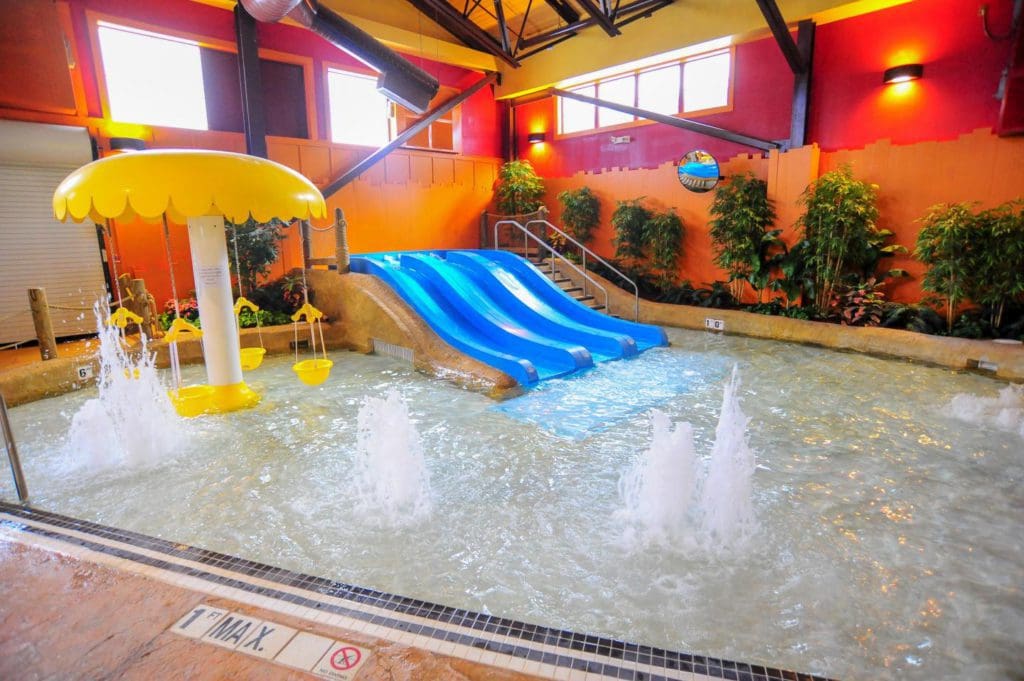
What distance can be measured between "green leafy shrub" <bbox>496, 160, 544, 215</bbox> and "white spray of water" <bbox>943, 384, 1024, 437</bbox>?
8.42m

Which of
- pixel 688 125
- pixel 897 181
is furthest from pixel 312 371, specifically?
pixel 897 181

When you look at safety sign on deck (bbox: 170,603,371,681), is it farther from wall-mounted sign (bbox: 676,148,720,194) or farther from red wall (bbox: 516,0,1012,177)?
wall-mounted sign (bbox: 676,148,720,194)

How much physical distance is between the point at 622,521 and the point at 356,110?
32.2 feet

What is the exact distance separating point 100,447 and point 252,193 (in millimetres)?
2149

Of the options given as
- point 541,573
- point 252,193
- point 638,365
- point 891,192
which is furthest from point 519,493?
point 891,192

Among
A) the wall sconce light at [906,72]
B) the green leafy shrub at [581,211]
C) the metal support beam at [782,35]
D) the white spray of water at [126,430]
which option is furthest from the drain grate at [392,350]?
the wall sconce light at [906,72]

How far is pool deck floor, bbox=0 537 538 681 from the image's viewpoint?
161 centimetres

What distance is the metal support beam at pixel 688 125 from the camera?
8.45m

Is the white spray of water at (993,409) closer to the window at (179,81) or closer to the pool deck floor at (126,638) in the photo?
the pool deck floor at (126,638)

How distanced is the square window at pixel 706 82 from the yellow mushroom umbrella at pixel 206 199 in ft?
24.7

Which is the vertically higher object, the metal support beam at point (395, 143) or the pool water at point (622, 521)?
the metal support beam at point (395, 143)

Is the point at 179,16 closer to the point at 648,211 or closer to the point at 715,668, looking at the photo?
the point at 648,211

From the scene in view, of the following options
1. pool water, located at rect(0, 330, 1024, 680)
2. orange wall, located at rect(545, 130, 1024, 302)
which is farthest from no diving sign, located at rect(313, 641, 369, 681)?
orange wall, located at rect(545, 130, 1024, 302)

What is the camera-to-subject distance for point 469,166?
38.9ft
